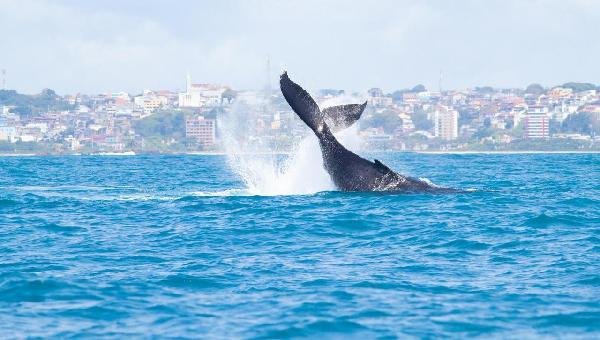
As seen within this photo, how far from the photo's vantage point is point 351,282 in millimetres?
13461

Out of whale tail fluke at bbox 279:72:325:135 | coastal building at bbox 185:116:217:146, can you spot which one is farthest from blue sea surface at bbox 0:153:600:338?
coastal building at bbox 185:116:217:146

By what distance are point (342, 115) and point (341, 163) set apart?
1.08 meters

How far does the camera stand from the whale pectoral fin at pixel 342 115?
71.7ft

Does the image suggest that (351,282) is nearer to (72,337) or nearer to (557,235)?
(72,337)

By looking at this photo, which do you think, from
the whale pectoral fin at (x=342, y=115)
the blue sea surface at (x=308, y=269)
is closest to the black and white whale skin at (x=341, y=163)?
the whale pectoral fin at (x=342, y=115)

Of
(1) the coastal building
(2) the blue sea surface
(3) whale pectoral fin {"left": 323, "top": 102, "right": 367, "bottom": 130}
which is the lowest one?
(1) the coastal building

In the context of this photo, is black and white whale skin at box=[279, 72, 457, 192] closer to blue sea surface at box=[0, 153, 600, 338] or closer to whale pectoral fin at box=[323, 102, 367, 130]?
whale pectoral fin at box=[323, 102, 367, 130]

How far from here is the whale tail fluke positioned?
2128 centimetres

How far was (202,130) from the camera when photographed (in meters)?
197

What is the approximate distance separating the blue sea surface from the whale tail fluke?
5.40 feet

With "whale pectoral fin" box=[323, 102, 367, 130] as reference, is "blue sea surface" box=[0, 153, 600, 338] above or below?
below

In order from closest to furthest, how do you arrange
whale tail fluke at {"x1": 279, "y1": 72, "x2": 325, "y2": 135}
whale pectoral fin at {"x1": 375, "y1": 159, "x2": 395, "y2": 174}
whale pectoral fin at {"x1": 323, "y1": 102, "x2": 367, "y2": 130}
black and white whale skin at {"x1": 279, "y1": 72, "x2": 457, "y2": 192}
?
whale tail fluke at {"x1": 279, "y1": 72, "x2": 325, "y2": 135}
black and white whale skin at {"x1": 279, "y1": 72, "x2": 457, "y2": 192}
whale pectoral fin at {"x1": 323, "y1": 102, "x2": 367, "y2": 130}
whale pectoral fin at {"x1": 375, "y1": 159, "x2": 395, "y2": 174}

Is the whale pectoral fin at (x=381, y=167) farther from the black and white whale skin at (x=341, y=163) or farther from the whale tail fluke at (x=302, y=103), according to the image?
the whale tail fluke at (x=302, y=103)

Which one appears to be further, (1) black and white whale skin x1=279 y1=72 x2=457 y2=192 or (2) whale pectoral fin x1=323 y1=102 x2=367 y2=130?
(2) whale pectoral fin x1=323 y1=102 x2=367 y2=130
